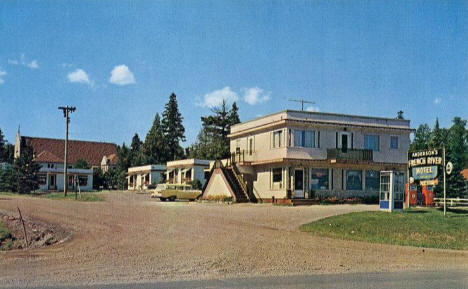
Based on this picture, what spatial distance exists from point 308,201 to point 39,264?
24.5 meters

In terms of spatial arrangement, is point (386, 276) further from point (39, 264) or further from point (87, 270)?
point (39, 264)

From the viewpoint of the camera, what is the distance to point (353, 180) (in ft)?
129

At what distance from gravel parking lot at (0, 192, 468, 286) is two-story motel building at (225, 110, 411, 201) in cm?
1431

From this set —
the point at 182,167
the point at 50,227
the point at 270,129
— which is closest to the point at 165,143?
the point at 182,167

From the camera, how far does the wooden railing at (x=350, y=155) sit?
126 ft

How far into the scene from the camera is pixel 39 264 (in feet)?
45.1

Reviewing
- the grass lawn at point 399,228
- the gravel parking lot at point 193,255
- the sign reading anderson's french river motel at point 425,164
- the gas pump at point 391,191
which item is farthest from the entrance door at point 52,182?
the sign reading anderson's french river motel at point 425,164

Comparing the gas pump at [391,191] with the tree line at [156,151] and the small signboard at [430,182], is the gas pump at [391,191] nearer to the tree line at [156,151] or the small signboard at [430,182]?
the small signboard at [430,182]

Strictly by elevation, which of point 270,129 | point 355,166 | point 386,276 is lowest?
point 386,276

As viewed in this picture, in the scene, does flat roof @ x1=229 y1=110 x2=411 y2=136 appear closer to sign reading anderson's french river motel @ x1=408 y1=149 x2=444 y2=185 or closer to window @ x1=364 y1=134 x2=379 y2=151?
window @ x1=364 y1=134 x2=379 y2=151

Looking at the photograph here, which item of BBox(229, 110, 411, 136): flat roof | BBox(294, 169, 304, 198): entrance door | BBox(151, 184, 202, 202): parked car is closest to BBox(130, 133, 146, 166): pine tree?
BBox(151, 184, 202, 202): parked car

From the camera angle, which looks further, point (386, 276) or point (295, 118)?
point (295, 118)

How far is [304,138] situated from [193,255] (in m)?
23.9

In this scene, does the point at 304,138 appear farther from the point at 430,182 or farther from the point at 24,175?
the point at 24,175
